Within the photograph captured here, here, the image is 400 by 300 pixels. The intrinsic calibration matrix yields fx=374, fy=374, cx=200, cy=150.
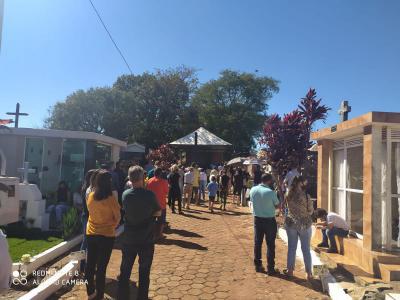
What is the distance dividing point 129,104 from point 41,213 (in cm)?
3011

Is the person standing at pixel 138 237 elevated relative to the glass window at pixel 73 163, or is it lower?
lower

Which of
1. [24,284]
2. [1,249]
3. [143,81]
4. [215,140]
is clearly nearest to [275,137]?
[24,284]

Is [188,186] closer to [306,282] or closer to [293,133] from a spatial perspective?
[293,133]

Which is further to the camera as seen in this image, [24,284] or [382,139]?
[382,139]

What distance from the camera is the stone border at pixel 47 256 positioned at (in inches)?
237

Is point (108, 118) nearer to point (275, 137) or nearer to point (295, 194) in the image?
point (275, 137)

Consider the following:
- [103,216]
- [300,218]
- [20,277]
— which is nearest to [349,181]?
[300,218]

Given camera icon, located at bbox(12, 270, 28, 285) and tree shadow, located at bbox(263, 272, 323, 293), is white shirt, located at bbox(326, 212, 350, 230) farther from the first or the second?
camera icon, located at bbox(12, 270, 28, 285)

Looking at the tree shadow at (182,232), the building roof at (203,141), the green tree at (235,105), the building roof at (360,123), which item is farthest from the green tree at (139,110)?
the building roof at (360,123)

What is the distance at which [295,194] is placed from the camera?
20.8 ft

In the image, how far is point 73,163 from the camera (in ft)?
37.7

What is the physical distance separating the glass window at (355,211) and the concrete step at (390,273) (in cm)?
172

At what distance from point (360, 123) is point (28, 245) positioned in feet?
22.6

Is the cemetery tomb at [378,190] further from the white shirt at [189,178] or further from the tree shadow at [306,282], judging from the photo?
the white shirt at [189,178]
